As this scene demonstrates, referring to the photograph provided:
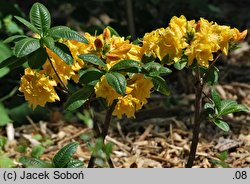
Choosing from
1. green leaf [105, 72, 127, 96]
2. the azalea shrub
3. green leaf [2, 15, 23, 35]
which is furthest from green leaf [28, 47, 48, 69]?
green leaf [2, 15, 23, 35]

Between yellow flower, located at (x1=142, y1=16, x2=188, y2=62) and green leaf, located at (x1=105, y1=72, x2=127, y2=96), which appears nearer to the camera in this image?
green leaf, located at (x1=105, y1=72, x2=127, y2=96)

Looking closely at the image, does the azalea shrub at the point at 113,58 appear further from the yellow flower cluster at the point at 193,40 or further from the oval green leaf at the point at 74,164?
the oval green leaf at the point at 74,164

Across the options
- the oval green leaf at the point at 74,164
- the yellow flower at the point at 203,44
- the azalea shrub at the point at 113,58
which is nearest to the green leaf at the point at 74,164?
the oval green leaf at the point at 74,164

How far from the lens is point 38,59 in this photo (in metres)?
2.17

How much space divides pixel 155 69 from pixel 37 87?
45 cm

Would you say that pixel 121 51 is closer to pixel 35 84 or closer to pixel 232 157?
pixel 35 84

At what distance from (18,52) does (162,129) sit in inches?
63.8

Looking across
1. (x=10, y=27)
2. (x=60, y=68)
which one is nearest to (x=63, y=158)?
(x=60, y=68)

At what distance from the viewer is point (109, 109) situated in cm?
232

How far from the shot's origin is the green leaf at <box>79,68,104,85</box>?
2129 millimetres

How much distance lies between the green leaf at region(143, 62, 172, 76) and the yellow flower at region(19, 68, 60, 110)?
1.20 feet

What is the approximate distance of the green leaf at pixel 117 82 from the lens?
2038 millimetres

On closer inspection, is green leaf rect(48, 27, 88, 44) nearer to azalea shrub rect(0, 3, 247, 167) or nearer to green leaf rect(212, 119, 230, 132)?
azalea shrub rect(0, 3, 247, 167)

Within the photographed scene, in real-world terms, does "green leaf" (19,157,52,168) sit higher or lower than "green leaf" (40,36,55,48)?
lower
